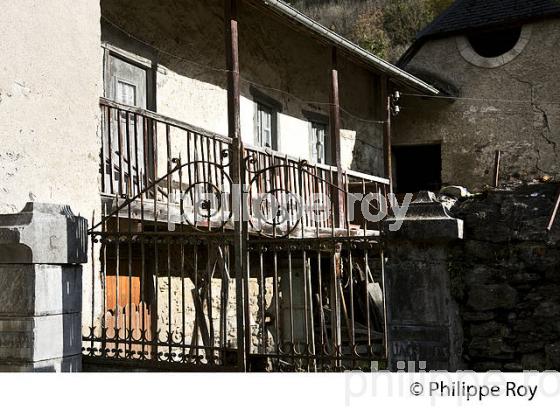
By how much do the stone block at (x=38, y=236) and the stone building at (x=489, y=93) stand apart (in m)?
9.81

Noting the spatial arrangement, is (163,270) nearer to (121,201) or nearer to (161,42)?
(121,201)

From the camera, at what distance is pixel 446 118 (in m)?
13.9

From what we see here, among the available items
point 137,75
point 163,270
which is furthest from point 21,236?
point 137,75

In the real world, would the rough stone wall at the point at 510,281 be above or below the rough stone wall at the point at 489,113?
below

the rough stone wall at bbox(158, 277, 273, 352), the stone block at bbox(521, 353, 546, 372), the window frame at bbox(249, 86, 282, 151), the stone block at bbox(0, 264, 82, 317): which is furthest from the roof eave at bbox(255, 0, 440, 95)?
the stone block at bbox(521, 353, 546, 372)

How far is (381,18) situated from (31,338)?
2738cm

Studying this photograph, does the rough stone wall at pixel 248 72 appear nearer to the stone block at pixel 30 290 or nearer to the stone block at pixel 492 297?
the stone block at pixel 30 290

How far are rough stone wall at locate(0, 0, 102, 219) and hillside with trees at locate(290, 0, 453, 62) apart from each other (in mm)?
20422

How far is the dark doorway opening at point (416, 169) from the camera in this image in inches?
629

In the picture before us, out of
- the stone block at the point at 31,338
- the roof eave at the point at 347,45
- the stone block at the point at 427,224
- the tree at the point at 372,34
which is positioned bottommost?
the stone block at the point at 31,338

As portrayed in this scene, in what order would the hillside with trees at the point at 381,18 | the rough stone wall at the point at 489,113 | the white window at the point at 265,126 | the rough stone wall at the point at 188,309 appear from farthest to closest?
the hillside with trees at the point at 381,18, the rough stone wall at the point at 489,113, the white window at the point at 265,126, the rough stone wall at the point at 188,309

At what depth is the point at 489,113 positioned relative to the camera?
13.6m

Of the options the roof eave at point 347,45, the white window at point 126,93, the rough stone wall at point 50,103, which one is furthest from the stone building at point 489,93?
the rough stone wall at point 50,103

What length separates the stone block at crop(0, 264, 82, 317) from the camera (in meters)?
5.00
